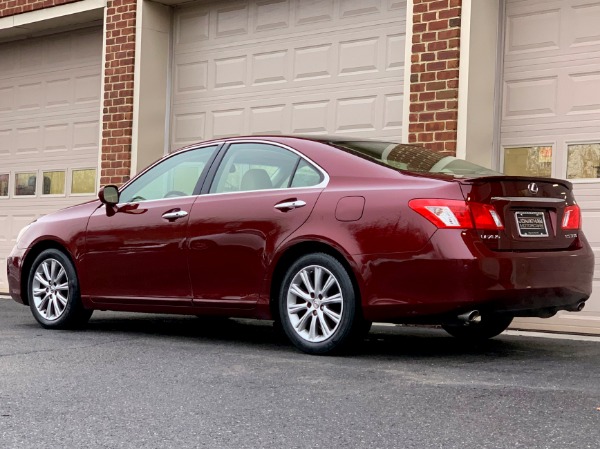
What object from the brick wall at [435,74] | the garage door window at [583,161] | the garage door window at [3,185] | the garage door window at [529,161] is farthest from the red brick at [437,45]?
the garage door window at [3,185]

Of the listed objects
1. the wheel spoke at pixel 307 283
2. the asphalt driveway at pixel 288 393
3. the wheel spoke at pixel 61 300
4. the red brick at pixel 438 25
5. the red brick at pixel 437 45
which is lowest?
the asphalt driveway at pixel 288 393

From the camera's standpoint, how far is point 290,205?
6.81 meters

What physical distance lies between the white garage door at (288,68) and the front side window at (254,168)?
3447mm

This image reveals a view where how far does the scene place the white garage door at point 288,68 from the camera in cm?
1088

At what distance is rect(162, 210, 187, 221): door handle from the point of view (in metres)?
7.48

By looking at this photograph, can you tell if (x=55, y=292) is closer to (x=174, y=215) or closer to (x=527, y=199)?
(x=174, y=215)

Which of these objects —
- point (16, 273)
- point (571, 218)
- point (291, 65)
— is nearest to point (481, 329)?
point (571, 218)

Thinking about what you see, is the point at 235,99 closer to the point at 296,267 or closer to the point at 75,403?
the point at 296,267

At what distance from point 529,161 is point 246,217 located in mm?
3748

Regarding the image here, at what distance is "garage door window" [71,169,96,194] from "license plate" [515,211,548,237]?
834cm

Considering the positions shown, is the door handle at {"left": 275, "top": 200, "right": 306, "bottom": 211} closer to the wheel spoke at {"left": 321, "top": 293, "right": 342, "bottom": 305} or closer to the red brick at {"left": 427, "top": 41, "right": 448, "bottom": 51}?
the wheel spoke at {"left": 321, "top": 293, "right": 342, "bottom": 305}

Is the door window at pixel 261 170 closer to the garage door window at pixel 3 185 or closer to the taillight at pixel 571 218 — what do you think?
the taillight at pixel 571 218

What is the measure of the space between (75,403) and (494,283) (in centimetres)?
254

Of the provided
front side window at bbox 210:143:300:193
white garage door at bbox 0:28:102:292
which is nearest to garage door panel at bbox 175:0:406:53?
white garage door at bbox 0:28:102:292
